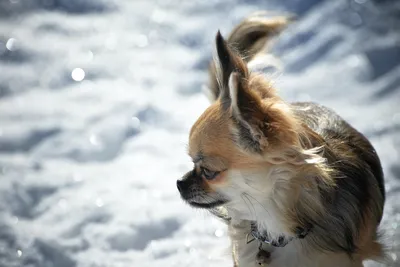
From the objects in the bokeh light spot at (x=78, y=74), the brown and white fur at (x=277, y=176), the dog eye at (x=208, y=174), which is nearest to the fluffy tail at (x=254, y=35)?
the brown and white fur at (x=277, y=176)

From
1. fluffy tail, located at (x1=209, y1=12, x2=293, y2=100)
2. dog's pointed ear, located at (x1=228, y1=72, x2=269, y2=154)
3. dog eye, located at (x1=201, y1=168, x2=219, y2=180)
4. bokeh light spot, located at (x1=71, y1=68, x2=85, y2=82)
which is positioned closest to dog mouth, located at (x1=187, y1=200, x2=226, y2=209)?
dog eye, located at (x1=201, y1=168, x2=219, y2=180)

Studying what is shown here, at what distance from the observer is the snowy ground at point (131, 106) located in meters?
4.50

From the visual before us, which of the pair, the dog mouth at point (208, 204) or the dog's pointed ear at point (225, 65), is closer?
the dog's pointed ear at point (225, 65)

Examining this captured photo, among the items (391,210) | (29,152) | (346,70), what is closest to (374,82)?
(346,70)

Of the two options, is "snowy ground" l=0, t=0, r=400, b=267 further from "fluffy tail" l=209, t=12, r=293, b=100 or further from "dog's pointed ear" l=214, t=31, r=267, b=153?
"dog's pointed ear" l=214, t=31, r=267, b=153

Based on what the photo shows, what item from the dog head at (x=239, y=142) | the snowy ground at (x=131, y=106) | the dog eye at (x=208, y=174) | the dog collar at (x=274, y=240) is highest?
the dog head at (x=239, y=142)

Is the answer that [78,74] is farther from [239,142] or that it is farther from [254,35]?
[239,142]

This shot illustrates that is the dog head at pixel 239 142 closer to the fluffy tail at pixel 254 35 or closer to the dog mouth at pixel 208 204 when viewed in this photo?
the dog mouth at pixel 208 204

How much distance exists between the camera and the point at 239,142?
279cm

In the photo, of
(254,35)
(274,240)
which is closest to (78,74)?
(254,35)

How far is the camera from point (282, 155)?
2.73 m

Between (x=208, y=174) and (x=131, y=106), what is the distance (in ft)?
10.1

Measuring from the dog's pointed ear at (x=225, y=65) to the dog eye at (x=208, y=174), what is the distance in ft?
1.06

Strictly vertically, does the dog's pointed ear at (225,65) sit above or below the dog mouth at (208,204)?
above
